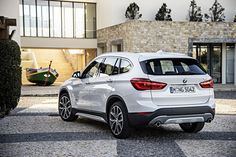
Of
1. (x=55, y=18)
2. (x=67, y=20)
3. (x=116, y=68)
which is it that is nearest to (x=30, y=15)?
(x=55, y=18)

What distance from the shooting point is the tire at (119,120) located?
7.14 meters

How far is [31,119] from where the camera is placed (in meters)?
10.0

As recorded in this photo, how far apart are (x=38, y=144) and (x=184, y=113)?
2753 mm

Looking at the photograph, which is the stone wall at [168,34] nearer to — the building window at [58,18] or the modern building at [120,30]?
the modern building at [120,30]

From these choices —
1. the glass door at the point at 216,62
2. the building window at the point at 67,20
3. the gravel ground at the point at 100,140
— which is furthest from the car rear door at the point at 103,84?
the building window at the point at 67,20

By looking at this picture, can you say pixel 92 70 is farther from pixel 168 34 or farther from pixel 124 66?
pixel 168 34

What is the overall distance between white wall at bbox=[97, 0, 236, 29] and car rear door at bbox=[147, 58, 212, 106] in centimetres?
2023

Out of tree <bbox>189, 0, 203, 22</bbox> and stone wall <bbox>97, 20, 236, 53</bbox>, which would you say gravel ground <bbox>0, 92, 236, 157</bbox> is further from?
tree <bbox>189, 0, 203, 22</bbox>

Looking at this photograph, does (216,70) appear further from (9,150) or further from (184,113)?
(9,150)

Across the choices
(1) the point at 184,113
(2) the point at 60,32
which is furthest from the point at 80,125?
(2) the point at 60,32

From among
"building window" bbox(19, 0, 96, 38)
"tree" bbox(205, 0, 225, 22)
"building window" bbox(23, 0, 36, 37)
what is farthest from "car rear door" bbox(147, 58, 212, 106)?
"building window" bbox(23, 0, 36, 37)

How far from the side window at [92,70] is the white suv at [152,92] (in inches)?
16.2

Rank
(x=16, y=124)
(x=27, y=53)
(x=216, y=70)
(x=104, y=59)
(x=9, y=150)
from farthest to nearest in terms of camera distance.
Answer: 1. (x=27, y=53)
2. (x=216, y=70)
3. (x=16, y=124)
4. (x=104, y=59)
5. (x=9, y=150)

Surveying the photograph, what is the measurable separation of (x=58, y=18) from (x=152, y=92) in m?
24.4
